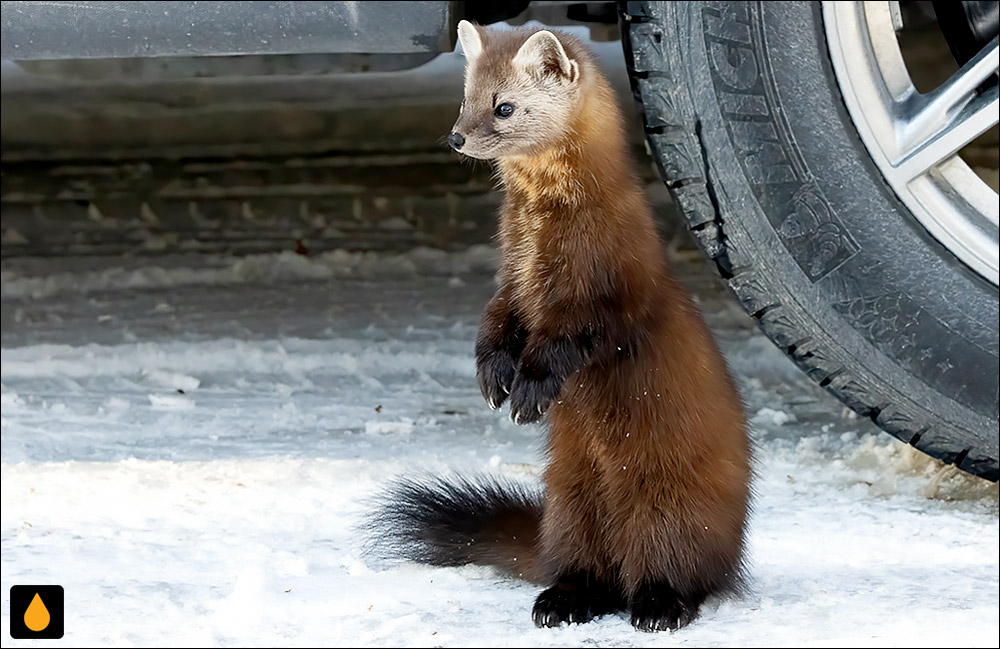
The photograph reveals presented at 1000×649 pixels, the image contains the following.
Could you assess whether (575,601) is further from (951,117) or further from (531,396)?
(951,117)

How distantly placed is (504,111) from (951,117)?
2.68ft

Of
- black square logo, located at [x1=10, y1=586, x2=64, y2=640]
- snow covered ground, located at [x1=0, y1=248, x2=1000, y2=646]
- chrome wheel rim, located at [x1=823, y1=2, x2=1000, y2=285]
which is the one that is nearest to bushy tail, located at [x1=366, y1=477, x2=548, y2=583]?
snow covered ground, located at [x1=0, y1=248, x2=1000, y2=646]

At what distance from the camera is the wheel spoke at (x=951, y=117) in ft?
6.14

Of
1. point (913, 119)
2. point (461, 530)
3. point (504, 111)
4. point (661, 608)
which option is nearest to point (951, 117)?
point (913, 119)

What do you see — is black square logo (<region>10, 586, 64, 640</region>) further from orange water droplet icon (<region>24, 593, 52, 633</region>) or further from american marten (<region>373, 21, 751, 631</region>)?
american marten (<region>373, 21, 751, 631</region>)

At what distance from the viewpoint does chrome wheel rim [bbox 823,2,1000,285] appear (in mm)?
1888

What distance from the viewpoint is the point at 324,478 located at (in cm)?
225

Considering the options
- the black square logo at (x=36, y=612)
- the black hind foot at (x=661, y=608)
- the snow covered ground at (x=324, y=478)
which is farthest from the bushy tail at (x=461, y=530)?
the black square logo at (x=36, y=612)

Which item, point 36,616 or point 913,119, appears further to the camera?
point 913,119

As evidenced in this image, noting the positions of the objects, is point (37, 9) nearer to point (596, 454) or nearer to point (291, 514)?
point (291, 514)

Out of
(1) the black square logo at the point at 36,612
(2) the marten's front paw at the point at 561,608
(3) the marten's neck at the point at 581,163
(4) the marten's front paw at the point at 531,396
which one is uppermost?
(3) the marten's neck at the point at 581,163

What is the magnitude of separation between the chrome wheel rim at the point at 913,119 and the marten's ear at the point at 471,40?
65 cm

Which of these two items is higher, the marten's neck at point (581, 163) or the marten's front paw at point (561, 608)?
the marten's neck at point (581, 163)

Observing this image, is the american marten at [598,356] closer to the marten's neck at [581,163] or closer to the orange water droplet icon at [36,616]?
the marten's neck at [581,163]
